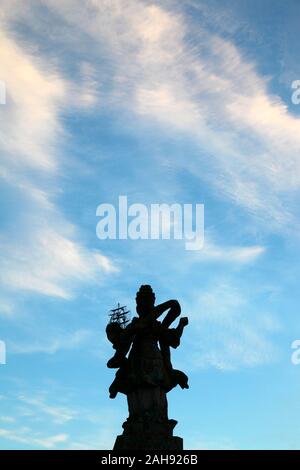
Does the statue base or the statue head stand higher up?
the statue head

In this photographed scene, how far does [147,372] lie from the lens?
56.6 feet

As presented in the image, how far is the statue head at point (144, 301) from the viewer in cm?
1803

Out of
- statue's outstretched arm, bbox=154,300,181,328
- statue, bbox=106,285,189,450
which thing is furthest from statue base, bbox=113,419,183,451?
statue's outstretched arm, bbox=154,300,181,328

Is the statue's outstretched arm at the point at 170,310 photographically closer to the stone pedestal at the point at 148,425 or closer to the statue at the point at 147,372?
the statue at the point at 147,372

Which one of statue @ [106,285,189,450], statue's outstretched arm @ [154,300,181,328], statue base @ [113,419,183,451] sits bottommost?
statue base @ [113,419,183,451]

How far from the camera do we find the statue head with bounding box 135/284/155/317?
18031 mm

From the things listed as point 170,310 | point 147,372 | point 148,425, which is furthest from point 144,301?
point 148,425

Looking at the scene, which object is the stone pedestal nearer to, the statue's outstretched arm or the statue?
the statue

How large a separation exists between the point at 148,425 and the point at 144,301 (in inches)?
132

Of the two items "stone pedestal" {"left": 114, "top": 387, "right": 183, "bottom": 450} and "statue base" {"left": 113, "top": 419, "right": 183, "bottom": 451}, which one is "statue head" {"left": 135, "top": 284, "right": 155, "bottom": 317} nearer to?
"stone pedestal" {"left": 114, "top": 387, "right": 183, "bottom": 450}

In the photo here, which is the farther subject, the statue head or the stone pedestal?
the statue head
